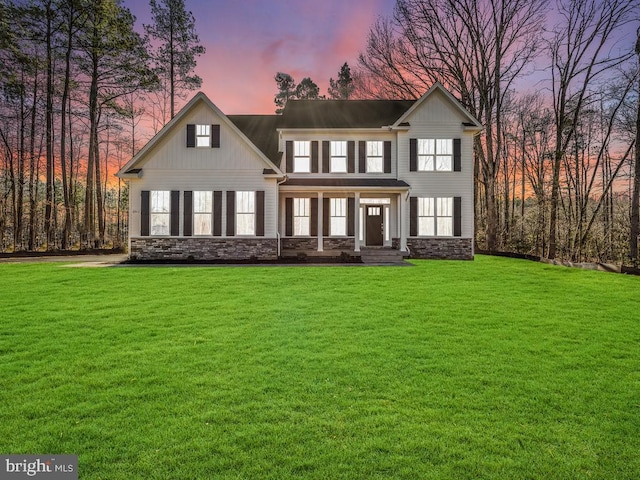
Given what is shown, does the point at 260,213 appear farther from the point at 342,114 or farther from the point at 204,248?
the point at 342,114

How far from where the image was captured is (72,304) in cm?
779

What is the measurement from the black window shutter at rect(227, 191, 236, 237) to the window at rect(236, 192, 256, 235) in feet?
0.43

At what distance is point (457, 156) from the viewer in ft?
58.3

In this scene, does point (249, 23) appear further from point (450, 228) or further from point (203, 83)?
point (450, 228)

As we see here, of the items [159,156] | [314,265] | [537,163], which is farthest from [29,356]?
[537,163]

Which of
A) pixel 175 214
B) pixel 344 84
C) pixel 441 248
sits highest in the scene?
pixel 344 84

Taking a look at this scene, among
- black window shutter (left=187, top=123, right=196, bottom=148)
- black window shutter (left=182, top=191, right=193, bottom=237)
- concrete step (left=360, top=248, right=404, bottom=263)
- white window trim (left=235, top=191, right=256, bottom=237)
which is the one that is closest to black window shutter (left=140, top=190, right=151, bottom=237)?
black window shutter (left=182, top=191, right=193, bottom=237)

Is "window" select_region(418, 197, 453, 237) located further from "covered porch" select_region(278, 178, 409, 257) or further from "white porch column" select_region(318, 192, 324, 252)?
"white porch column" select_region(318, 192, 324, 252)

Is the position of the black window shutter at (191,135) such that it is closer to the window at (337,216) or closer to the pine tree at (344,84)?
the window at (337,216)

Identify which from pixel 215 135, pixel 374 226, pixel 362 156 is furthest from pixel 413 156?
pixel 215 135

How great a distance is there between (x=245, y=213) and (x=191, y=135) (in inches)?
161

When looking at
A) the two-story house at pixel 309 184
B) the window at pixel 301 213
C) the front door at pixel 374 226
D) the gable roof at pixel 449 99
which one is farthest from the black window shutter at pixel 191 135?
the gable roof at pixel 449 99

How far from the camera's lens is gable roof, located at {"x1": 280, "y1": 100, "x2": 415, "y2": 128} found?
1883cm

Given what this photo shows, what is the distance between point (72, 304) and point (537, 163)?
28.0m
